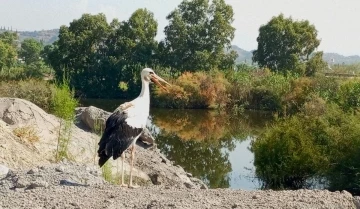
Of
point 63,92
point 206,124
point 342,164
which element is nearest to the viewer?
point 63,92

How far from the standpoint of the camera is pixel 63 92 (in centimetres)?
1228

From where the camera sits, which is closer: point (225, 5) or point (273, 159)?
point (273, 159)

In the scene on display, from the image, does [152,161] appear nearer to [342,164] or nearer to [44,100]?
[342,164]

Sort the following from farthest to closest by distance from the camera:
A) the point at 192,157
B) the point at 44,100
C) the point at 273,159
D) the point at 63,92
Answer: the point at 44,100, the point at 192,157, the point at 273,159, the point at 63,92

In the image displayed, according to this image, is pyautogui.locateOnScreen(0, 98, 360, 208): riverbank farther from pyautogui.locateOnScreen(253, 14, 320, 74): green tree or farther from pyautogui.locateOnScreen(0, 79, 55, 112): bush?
pyautogui.locateOnScreen(253, 14, 320, 74): green tree

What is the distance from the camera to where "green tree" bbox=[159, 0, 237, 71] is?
54.7 m

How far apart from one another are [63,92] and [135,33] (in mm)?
42805

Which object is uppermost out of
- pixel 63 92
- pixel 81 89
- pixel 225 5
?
pixel 225 5

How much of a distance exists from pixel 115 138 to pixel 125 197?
1.53m

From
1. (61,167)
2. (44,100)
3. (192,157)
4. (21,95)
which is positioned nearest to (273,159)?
(192,157)

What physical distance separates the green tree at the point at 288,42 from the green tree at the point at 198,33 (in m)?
4.45

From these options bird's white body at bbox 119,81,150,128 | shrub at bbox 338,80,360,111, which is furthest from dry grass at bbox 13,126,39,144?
shrub at bbox 338,80,360,111

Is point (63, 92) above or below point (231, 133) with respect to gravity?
above

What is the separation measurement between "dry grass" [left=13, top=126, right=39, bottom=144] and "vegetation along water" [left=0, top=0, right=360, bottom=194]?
25.8ft
